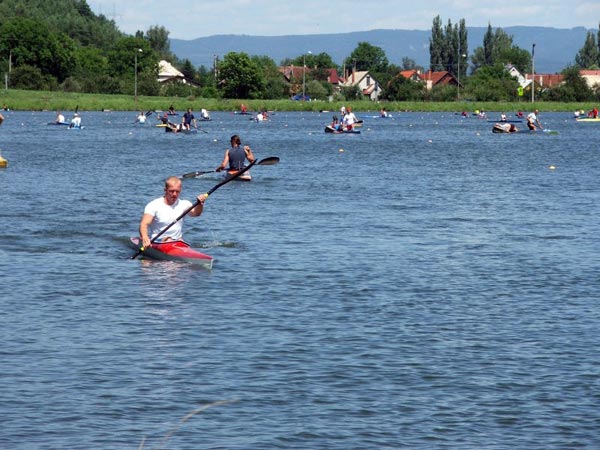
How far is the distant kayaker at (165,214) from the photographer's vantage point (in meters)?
23.1

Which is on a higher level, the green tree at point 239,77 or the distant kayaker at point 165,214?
the green tree at point 239,77

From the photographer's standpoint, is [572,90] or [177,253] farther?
[572,90]

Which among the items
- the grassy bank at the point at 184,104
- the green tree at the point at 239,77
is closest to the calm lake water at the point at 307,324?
the grassy bank at the point at 184,104

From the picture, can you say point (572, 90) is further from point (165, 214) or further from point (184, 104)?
point (165, 214)

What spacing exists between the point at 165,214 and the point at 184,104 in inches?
5768

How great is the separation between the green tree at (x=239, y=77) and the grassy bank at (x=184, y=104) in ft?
33.2

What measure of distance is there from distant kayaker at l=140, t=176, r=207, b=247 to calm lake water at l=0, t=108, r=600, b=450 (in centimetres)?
73

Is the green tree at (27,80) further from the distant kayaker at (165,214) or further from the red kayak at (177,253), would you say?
the distant kayaker at (165,214)

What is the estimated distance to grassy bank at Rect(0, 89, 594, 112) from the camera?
158m

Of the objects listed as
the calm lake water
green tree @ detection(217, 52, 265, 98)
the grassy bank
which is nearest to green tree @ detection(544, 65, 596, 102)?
the grassy bank

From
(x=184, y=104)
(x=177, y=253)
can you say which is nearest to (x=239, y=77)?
(x=184, y=104)

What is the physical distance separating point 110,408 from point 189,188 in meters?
30.6

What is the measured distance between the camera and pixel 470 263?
2492 cm

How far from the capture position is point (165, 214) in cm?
2336
